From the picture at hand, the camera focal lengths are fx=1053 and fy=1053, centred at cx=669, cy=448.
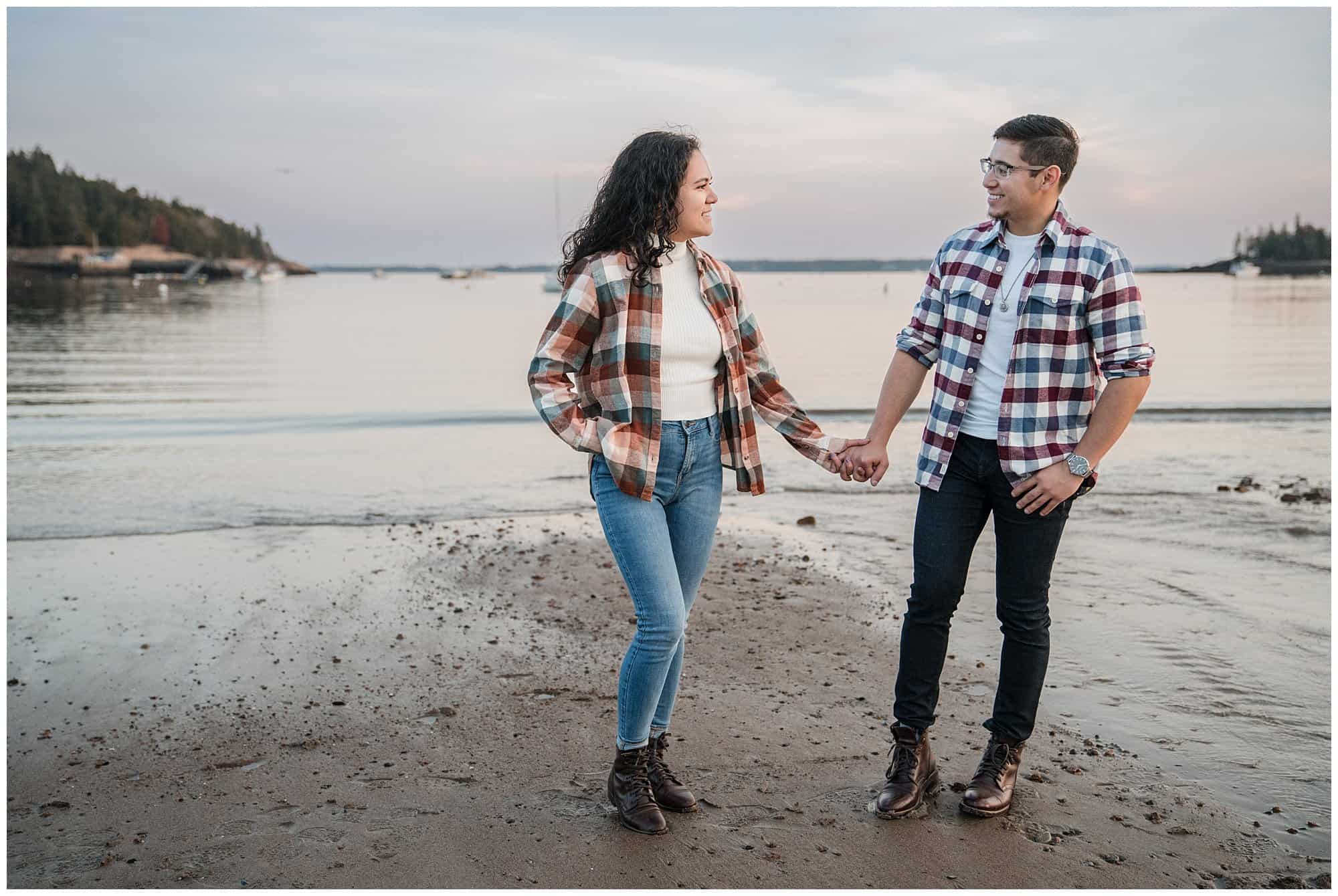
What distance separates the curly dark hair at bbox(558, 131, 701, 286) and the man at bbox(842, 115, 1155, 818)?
0.94 meters

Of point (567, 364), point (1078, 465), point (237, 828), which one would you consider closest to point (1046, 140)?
point (1078, 465)

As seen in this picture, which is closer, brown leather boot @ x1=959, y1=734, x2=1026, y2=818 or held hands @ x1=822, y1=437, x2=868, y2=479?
Answer: brown leather boot @ x1=959, y1=734, x2=1026, y2=818

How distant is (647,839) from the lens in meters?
3.28

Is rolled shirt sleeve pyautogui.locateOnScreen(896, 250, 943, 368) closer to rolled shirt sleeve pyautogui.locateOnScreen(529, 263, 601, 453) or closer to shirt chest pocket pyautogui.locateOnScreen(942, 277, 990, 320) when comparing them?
shirt chest pocket pyautogui.locateOnScreen(942, 277, 990, 320)

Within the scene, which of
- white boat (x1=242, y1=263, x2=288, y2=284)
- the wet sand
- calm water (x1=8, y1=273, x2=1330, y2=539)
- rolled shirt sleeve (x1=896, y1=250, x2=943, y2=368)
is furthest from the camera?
white boat (x1=242, y1=263, x2=288, y2=284)

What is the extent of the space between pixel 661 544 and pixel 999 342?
1.25m

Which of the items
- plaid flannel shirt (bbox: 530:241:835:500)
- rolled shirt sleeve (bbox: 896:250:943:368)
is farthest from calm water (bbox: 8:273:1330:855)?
plaid flannel shirt (bbox: 530:241:835:500)

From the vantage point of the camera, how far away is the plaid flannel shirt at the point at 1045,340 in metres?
3.20

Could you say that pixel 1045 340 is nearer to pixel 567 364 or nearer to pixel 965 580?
pixel 965 580

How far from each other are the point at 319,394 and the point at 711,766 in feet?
52.7

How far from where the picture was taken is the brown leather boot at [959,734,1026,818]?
3418 millimetres

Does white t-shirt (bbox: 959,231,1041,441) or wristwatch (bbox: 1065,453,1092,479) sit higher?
white t-shirt (bbox: 959,231,1041,441)

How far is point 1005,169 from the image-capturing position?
3.31m

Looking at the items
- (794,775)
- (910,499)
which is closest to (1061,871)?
(794,775)
